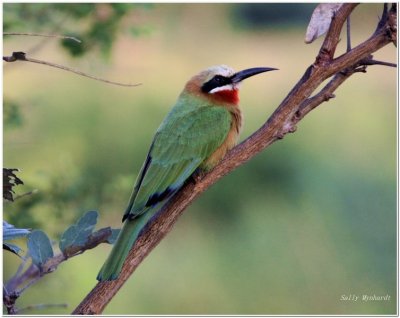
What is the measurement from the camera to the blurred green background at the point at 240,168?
373 cm

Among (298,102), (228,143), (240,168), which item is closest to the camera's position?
(298,102)

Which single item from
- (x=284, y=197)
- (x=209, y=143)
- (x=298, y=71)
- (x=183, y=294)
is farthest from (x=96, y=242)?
(x=284, y=197)

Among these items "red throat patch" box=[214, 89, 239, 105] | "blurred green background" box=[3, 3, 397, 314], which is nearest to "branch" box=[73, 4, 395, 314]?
"red throat patch" box=[214, 89, 239, 105]

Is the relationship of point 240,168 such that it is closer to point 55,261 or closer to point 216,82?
point 216,82

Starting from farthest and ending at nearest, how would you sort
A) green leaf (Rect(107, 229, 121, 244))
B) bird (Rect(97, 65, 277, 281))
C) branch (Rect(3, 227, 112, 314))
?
bird (Rect(97, 65, 277, 281)) → green leaf (Rect(107, 229, 121, 244)) → branch (Rect(3, 227, 112, 314))

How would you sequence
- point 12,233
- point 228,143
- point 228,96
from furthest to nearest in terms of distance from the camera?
point 228,96 → point 228,143 → point 12,233

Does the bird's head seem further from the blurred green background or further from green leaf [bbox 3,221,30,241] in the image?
green leaf [bbox 3,221,30,241]

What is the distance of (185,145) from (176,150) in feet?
0.18

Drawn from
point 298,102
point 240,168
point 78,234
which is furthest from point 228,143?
point 240,168

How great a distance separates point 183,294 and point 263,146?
2.89 m

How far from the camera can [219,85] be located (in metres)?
2.27

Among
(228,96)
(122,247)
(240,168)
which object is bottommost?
(122,247)

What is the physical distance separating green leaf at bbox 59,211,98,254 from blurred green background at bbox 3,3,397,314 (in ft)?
5.74

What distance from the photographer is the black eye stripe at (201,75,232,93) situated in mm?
2260
